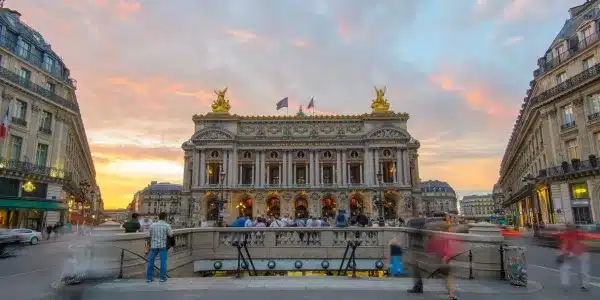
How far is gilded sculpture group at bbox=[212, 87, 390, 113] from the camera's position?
76000mm

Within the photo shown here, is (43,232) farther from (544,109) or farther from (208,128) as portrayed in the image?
(544,109)

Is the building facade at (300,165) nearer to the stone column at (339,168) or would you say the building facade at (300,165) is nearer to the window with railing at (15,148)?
the stone column at (339,168)

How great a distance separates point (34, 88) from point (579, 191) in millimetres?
51995

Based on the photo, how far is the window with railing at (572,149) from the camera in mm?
35450

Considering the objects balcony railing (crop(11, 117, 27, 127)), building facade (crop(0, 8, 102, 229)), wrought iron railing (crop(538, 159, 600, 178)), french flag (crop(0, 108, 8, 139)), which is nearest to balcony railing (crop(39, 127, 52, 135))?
building facade (crop(0, 8, 102, 229))

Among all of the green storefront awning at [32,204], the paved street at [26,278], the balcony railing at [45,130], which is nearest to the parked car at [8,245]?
the paved street at [26,278]

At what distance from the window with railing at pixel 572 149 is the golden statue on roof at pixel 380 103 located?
135 ft

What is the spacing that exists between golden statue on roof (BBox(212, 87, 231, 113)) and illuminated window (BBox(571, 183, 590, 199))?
58.5 metres

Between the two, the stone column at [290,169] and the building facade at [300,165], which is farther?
the stone column at [290,169]

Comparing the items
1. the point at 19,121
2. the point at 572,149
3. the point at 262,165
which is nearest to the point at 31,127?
the point at 19,121

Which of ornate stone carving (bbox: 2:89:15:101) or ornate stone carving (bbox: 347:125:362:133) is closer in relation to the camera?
ornate stone carving (bbox: 2:89:15:101)

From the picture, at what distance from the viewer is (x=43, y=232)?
36750 millimetres

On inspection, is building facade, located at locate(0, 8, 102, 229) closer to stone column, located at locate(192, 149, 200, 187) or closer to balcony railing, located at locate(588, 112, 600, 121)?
stone column, located at locate(192, 149, 200, 187)

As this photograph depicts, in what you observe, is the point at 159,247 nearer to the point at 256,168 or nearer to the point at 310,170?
the point at 310,170
